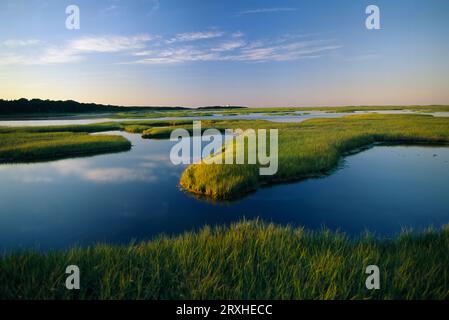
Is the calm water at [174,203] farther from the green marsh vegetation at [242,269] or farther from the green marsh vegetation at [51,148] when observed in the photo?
the green marsh vegetation at [51,148]

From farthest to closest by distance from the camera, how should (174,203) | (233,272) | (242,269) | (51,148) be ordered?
1. (51,148)
2. (174,203)
3. (242,269)
4. (233,272)

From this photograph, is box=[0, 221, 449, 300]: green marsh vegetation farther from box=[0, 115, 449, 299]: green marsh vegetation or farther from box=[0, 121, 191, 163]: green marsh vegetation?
box=[0, 121, 191, 163]: green marsh vegetation

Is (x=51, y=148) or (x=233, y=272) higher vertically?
(x=51, y=148)

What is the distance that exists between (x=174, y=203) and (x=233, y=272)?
8522mm

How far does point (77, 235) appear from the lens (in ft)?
32.4

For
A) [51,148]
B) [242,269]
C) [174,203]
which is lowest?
[174,203]

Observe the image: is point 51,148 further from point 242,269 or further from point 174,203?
point 242,269

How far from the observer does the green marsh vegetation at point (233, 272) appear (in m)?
4.20

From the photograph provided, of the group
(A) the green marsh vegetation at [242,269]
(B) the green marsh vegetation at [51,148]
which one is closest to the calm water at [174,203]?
(A) the green marsh vegetation at [242,269]

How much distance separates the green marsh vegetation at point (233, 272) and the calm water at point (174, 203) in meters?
3.07

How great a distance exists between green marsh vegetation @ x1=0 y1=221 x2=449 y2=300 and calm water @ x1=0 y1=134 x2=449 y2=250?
3074 millimetres

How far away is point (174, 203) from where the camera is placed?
12820mm

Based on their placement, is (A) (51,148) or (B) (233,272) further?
(A) (51,148)

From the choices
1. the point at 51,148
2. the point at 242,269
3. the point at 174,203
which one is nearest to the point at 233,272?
the point at 242,269
